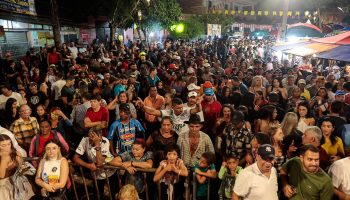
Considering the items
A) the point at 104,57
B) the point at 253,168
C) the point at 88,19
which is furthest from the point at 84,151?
the point at 88,19

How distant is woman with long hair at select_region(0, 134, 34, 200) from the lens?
163 inches

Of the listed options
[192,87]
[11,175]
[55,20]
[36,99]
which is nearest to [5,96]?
[36,99]

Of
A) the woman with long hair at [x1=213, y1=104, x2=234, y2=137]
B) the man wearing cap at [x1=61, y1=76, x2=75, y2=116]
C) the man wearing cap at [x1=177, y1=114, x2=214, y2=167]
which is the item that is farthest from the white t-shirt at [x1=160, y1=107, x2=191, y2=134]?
the man wearing cap at [x1=61, y1=76, x2=75, y2=116]

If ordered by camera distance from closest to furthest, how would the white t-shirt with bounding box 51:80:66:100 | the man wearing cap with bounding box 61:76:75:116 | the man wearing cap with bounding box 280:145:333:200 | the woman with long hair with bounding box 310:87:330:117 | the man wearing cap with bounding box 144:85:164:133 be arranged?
the man wearing cap with bounding box 280:145:333:200 < the man wearing cap with bounding box 144:85:164:133 < the woman with long hair with bounding box 310:87:330:117 < the man wearing cap with bounding box 61:76:75:116 < the white t-shirt with bounding box 51:80:66:100

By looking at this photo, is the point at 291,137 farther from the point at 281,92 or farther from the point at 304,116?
the point at 281,92

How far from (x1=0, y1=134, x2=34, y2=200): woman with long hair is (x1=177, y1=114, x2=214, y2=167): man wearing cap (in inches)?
102

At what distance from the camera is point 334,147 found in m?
4.87

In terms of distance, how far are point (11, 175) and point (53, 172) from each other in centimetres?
66

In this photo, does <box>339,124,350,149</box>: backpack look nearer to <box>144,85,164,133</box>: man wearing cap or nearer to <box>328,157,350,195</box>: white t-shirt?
<box>328,157,350,195</box>: white t-shirt

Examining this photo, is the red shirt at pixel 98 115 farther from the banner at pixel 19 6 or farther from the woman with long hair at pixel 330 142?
the banner at pixel 19 6

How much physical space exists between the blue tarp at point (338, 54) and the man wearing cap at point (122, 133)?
16.1 ft

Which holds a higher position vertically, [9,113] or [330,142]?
[9,113]

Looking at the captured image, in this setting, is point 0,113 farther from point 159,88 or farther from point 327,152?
point 327,152

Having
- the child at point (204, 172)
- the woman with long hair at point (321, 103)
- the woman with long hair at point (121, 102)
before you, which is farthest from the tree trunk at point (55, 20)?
the child at point (204, 172)
